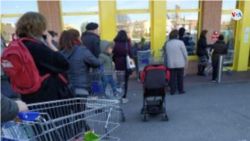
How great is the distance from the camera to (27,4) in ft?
23.5

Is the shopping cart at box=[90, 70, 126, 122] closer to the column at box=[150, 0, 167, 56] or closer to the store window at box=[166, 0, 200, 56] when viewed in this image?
the column at box=[150, 0, 167, 56]

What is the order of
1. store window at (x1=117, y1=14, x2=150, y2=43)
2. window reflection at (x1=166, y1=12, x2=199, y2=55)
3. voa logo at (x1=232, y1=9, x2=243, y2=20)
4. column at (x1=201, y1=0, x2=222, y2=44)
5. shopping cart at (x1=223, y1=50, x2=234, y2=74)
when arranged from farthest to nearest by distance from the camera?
shopping cart at (x1=223, y1=50, x2=234, y2=74)
voa logo at (x1=232, y1=9, x2=243, y2=20)
window reflection at (x1=166, y1=12, x2=199, y2=55)
column at (x1=201, y1=0, x2=222, y2=44)
store window at (x1=117, y1=14, x2=150, y2=43)

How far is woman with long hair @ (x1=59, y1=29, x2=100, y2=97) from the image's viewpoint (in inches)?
119

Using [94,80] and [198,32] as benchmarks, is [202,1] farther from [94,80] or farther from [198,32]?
[94,80]

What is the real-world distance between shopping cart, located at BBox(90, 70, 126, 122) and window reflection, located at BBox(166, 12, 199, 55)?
4.40 m

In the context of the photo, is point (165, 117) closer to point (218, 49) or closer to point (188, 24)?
point (218, 49)

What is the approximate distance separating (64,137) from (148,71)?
261 centimetres

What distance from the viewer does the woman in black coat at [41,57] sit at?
84.9 inches

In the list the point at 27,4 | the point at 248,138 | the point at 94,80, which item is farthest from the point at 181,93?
the point at 27,4

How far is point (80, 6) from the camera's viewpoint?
740 centimetres

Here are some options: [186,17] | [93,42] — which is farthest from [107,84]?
[186,17]

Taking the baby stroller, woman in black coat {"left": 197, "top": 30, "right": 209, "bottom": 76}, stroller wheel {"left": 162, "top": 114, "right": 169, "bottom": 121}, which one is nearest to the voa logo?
woman in black coat {"left": 197, "top": 30, "right": 209, "bottom": 76}

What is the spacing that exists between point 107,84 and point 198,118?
2114 millimetres

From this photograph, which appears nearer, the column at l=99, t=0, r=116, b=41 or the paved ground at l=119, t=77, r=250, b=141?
the paved ground at l=119, t=77, r=250, b=141
